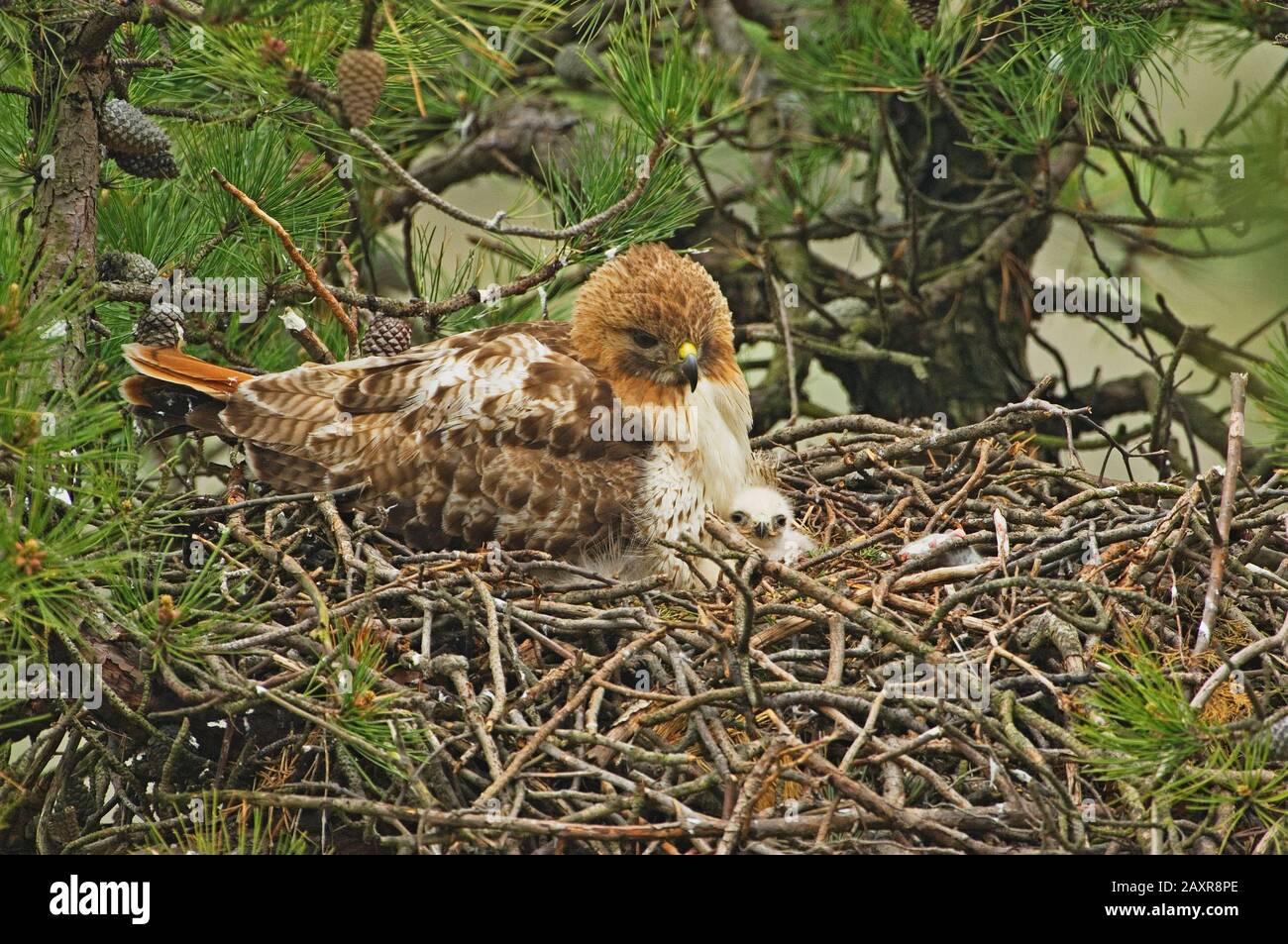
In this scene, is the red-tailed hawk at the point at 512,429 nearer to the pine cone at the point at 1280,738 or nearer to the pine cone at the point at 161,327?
the pine cone at the point at 161,327

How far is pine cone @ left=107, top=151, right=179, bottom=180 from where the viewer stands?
4.09 m

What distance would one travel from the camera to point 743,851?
3178 millimetres

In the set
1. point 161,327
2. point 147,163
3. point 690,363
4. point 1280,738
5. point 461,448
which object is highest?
point 147,163

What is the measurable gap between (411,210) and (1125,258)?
3.08m

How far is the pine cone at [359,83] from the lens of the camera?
10.1 feet

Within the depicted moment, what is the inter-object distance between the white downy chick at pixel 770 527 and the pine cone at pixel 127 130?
2.01m

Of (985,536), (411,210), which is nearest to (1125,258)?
(985,536)

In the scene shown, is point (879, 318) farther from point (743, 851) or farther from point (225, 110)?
point (743, 851)

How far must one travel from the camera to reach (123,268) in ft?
13.8

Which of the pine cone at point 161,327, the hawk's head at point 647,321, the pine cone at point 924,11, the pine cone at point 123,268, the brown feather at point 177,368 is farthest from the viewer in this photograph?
the pine cone at point 924,11

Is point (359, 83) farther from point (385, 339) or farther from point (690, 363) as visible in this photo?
point (385, 339)

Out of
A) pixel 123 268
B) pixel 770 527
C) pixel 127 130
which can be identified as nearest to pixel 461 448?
pixel 770 527

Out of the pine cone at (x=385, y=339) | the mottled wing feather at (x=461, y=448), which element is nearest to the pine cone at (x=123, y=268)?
the mottled wing feather at (x=461, y=448)

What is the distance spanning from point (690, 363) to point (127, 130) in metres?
1.71
